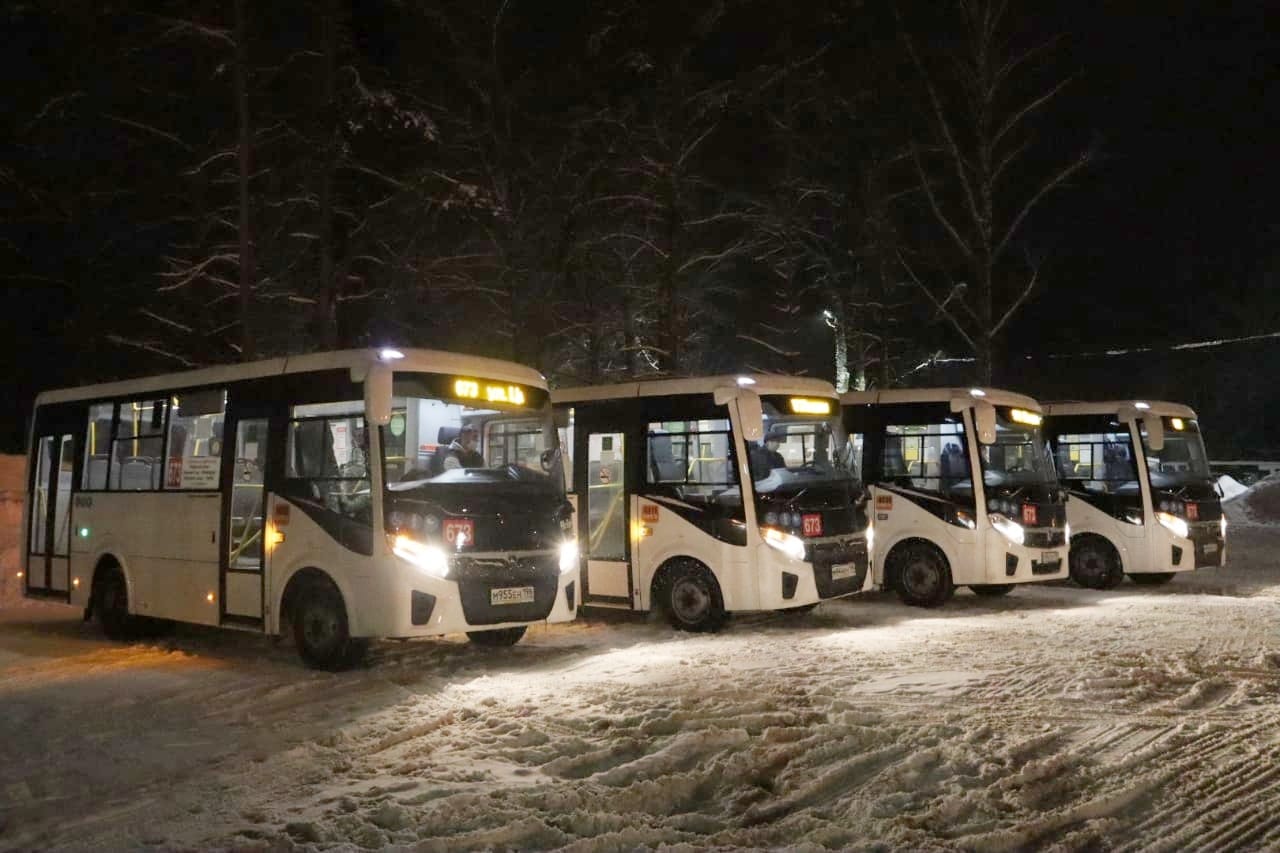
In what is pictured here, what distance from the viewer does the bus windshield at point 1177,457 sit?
17.4m

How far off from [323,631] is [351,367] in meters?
2.49

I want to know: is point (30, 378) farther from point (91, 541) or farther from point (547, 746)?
point (547, 746)

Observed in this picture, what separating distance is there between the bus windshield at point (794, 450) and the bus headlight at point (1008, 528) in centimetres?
257

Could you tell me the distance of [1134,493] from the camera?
56.9 feet

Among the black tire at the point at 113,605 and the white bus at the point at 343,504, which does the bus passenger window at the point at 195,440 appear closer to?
the white bus at the point at 343,504

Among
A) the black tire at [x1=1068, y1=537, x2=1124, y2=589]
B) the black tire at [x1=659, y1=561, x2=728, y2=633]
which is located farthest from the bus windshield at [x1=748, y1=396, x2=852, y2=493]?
the black tire at [x1=1068, y1=537, x2=1124, y2=589]

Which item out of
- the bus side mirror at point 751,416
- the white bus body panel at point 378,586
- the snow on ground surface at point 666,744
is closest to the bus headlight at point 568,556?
the white bus body panel at point 378,586

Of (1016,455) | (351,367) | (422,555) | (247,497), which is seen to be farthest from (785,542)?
(247,497)

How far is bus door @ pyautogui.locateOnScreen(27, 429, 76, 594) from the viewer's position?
14055 millimetres

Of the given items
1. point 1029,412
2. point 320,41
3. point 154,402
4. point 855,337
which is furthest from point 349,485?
point 855,337

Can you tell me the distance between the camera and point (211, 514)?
11.7 metres

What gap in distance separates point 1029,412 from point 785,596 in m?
5.81

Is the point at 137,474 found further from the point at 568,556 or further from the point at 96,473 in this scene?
the point at 568,556

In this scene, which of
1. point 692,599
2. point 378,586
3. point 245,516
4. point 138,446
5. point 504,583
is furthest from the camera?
point 692,599
